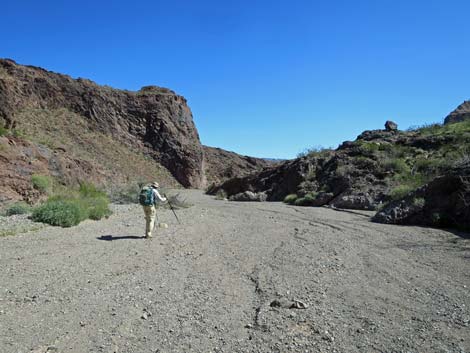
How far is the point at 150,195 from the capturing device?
12.1 meters

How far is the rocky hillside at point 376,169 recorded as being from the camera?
1855cm

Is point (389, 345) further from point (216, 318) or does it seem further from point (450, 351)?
point (216, 318)

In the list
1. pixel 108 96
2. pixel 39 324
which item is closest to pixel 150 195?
pixel 39 324

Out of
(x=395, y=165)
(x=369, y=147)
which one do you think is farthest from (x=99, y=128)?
(x=395, y=165)

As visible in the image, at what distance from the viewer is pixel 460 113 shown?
4172cm

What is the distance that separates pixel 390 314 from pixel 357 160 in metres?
21.0

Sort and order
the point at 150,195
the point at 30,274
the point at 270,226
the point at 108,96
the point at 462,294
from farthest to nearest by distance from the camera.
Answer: the point at 108,96 → the point at 270,226 → the point at 150,195 → the point at 30,274 → the point at 462,294

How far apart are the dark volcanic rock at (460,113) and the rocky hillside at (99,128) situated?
112ft

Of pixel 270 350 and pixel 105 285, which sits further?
pixel 105 285

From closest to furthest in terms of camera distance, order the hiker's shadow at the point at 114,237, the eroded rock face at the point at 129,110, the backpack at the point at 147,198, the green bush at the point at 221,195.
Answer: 1. the hiker's shadow at the point at 114,237
2. the backpack at the point at 147,198
3. the green bush at the point at 221,195
4. the eroded rock face at the point at 129,110

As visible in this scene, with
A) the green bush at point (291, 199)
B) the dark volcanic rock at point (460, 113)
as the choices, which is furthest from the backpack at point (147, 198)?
the dark volcanic rock at point (460, 113)

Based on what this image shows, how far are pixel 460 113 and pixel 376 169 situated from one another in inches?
986

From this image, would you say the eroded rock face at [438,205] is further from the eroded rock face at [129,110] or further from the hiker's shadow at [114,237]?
the eroded rock face at [129,110]

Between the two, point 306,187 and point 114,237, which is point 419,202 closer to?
point 114,237
